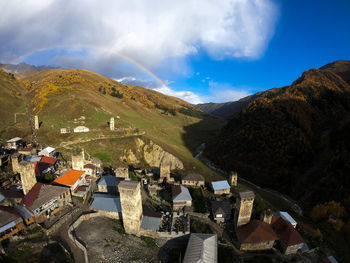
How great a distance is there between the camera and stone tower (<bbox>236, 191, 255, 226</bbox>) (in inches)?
949

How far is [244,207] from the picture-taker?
80.0ft

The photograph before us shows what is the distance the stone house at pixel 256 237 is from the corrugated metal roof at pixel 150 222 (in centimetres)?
1166

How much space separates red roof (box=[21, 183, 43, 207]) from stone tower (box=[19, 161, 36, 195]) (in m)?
0.86

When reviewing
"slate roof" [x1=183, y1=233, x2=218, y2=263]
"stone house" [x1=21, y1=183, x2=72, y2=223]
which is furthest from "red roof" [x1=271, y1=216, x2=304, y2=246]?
"stone house" [x1=21, y1=183, x2=72, y2=223]

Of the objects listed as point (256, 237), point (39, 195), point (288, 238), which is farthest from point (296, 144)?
point (39, 195)

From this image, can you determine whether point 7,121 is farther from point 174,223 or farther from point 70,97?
point 174,223

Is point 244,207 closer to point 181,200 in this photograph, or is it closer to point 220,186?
point 181,200

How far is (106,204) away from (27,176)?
11.7 metres

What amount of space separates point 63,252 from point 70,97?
71.3 meters

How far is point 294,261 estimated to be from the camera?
22.7 metres

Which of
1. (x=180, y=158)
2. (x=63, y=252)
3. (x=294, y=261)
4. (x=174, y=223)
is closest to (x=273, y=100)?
(x=180, y=158)

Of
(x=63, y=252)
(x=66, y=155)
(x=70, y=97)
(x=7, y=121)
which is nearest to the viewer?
(x=63, y=252)

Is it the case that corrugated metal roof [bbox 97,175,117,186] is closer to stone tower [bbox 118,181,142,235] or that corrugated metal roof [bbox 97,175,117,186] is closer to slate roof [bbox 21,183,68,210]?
slate roof [bbox 21,183,68,210]

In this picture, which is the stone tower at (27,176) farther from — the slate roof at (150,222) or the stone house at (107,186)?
the slate roof at (150,222)
